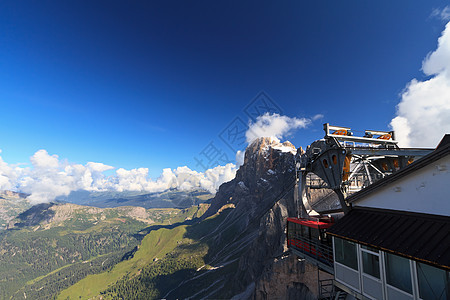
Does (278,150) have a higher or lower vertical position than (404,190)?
higher

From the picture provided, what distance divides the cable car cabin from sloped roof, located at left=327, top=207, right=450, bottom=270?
3.40m

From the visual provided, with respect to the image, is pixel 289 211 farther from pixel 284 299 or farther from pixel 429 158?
pixel 429 158

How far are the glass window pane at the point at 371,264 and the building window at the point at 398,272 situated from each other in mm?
554

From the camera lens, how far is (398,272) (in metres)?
9.91

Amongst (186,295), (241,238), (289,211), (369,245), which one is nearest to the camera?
(369,245)

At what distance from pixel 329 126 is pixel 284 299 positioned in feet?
176

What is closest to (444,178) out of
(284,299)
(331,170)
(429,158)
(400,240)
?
(429,158)

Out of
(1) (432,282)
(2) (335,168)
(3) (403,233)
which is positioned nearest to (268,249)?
(2) (335,168)

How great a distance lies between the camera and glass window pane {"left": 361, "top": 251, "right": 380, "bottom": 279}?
11016 mm

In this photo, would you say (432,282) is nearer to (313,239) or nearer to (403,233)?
(403,233)

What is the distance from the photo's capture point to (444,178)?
30.9 feet

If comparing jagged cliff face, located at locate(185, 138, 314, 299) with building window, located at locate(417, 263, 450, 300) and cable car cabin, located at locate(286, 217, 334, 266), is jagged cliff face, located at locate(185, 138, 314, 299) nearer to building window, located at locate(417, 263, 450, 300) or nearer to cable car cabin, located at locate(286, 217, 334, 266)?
cable car cabin, located at locate(286, 217, 334, 266)

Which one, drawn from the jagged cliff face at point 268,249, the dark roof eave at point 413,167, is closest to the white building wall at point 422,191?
the dark roof eave at point 413,167

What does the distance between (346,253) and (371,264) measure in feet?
5.46
